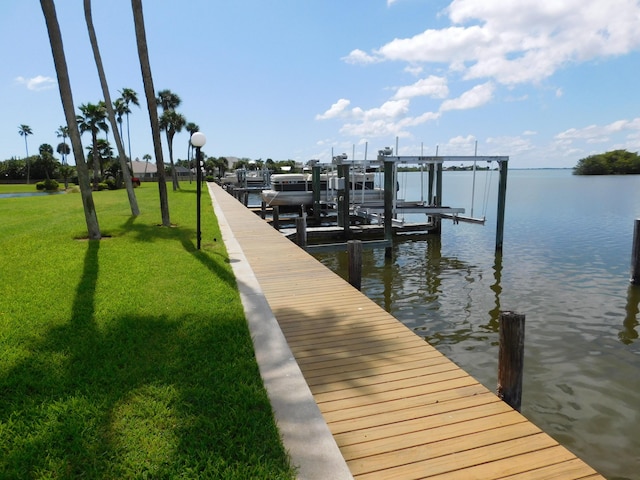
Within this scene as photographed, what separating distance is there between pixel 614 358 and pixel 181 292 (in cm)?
804

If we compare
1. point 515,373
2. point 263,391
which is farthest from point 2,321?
point 515,373

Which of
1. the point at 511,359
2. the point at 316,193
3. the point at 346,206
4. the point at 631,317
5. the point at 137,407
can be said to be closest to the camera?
the point at 137,407

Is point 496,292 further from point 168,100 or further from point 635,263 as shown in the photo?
point 168,100

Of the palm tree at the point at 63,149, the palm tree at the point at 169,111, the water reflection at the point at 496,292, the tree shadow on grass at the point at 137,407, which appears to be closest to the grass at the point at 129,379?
the tree shadow on grass at the point at 137,407

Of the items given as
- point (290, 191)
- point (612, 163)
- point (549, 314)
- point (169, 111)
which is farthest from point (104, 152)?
point (612, 163)

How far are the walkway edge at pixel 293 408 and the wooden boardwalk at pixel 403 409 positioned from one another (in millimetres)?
142

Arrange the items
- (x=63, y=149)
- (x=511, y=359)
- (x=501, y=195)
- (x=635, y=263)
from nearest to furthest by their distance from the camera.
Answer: (x=511, y=359) < (x=635, y=263) < (x=501, y=195) < (x=63, y=149)

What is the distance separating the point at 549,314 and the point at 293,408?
29.2 ft

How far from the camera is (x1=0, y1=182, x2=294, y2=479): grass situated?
10.4 feet

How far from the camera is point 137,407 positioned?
Answer: 379 cm

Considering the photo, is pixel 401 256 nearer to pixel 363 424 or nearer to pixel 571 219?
pixel 363 424

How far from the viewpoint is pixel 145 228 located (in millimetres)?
14922

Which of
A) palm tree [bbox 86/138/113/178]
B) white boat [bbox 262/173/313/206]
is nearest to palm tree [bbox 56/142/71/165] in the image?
palm tree [bbox 86/138/113/178]

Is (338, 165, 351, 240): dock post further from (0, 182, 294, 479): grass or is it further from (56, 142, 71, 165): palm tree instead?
(56, 142, 71, 165): palm tree
